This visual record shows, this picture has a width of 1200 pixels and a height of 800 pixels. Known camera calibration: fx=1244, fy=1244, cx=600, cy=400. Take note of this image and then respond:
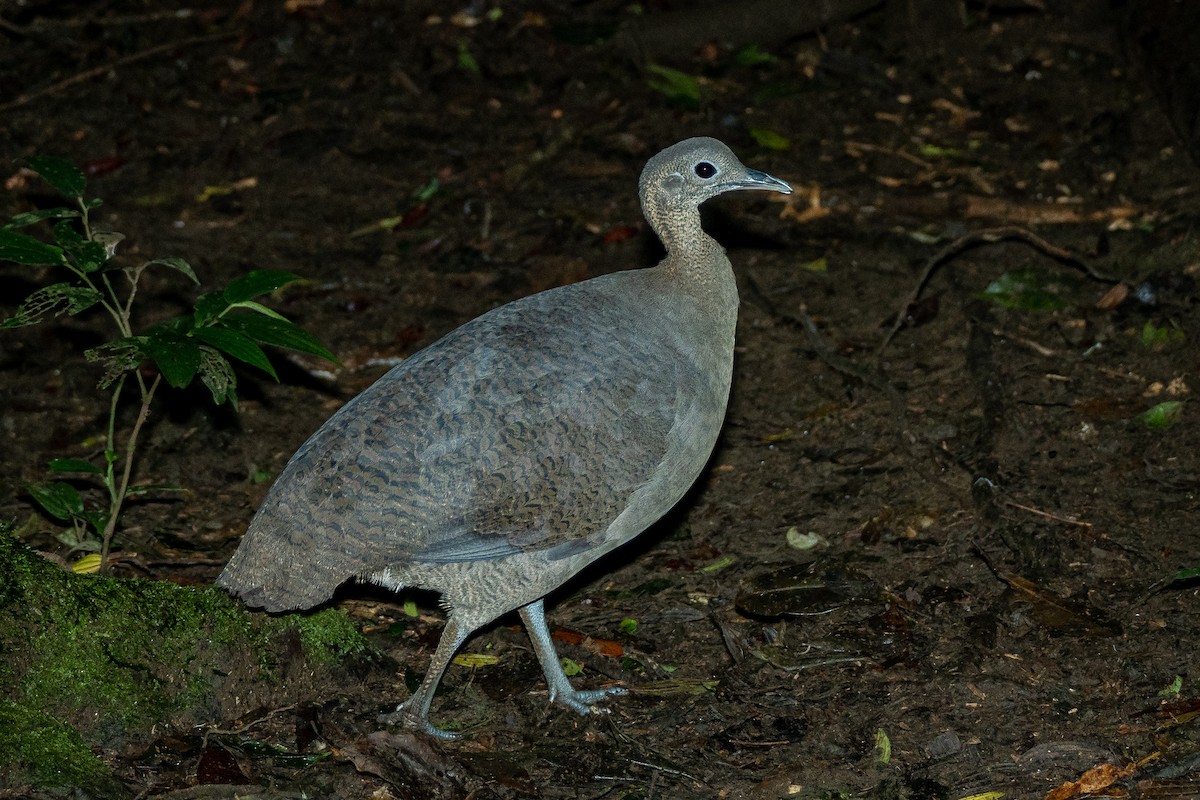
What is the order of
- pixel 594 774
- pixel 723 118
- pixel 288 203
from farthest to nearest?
pixel 723 118, pixel 288 203, pixel 594 774

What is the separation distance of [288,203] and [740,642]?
16.8 feet

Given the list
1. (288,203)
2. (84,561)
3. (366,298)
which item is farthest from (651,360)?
(288,203)

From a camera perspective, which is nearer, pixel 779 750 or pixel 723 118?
pixel 779 750

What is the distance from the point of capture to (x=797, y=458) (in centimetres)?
613

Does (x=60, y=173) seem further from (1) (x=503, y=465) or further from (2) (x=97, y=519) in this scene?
(1) (x=503, y=465)

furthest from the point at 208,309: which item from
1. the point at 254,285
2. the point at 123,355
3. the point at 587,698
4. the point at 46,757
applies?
Answer: the point at 587,698

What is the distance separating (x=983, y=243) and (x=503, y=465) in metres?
4.36

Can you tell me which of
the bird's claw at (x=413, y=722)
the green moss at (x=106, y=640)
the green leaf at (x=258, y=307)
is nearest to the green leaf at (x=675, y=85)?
the green leaf at (x=258, y=307)

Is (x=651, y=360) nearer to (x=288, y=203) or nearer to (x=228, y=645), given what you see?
(x=228, y=645)

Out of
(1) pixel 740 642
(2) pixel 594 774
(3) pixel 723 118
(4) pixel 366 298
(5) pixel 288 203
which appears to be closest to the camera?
(2) pixel 594 774

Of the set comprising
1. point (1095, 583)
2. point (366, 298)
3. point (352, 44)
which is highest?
point (352, 44)

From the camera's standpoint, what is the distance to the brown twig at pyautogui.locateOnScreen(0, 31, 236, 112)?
958cm

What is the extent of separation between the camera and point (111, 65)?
32.9ft

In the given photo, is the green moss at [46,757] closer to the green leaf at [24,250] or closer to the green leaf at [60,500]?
the green leaf at [60,500]
